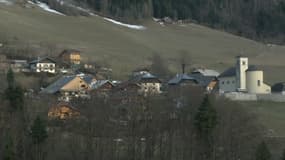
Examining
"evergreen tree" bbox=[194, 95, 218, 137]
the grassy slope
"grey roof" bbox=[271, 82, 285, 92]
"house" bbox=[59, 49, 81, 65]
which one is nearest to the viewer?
"evergreen tree" bbox=[194, 95, 218, 137]

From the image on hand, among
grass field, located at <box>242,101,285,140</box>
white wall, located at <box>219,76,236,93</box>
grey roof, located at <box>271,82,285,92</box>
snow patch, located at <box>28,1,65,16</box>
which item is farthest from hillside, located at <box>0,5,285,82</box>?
grass field, located at <box>242,101,285,140</box>

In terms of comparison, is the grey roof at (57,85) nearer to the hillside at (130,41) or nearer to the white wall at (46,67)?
the white wall at (46,67)

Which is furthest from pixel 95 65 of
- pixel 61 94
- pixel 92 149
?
pixel 92 149

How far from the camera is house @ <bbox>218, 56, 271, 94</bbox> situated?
67938 mm

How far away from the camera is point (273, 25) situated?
173m

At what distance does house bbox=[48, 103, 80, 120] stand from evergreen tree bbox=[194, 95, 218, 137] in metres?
8.67

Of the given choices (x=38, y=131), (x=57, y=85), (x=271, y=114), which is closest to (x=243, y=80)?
(x=271, y=114)

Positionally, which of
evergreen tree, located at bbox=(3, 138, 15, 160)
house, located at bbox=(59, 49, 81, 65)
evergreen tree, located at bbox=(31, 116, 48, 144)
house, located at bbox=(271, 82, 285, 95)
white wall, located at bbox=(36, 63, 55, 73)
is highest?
house, located at bbox=(59, 49, 81, 65)

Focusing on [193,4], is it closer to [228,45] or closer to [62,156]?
[228,45]

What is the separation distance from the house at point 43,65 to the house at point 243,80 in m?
20.9

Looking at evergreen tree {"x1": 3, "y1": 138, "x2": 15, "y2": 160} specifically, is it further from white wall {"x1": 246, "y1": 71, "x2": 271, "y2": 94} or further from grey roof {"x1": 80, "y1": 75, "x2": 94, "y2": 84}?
white wall {"x1": 246, "y1": 71, "x2": 271, "y2": 94}

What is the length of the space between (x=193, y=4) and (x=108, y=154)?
140m

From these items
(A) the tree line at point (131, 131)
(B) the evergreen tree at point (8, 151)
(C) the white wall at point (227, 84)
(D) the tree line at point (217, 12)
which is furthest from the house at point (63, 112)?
(D) the tree line at point (217, 12)

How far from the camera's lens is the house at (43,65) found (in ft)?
252
